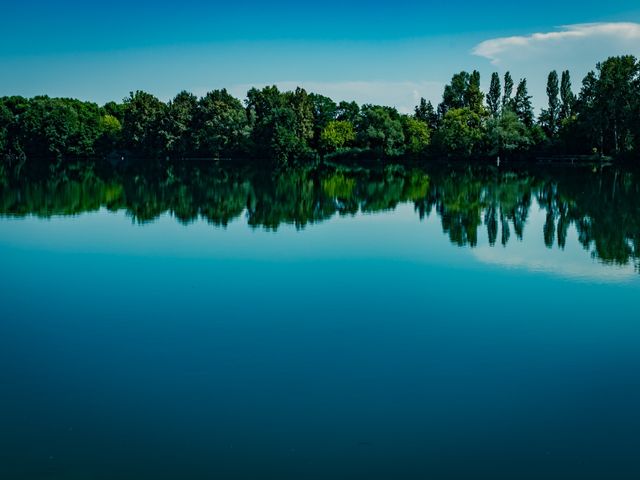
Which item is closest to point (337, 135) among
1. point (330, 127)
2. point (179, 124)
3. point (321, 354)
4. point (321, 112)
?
point (330, 127)

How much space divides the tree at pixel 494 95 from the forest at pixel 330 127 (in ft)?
0.40

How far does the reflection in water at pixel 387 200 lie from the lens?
2298 centimetres

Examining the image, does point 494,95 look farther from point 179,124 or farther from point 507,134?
point 179,124

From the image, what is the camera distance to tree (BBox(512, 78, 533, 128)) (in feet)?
251

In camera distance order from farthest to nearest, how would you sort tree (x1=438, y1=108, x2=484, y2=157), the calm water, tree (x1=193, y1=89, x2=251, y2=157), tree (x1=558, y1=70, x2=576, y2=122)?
tree (x1=193, y1=89, x2=251, y2=157)
tree (x1=558, y1=70, x2=576, y2=122)
tree (x1=438, y1=108, x2=484, y2=157)
the calm water

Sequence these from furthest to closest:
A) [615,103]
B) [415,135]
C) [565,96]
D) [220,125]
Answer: [220,125] → [415,135] → [565,96] → [615,103]

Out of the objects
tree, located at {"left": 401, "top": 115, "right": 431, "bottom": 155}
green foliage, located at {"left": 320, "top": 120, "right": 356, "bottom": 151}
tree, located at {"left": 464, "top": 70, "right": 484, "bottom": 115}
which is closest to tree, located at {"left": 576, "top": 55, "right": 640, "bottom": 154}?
tree, located at {"left": 464, "top": 70, "right": 484, "bottom": 115}

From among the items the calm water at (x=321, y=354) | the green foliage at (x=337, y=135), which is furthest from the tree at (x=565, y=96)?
the calm water at (x=321, y=354)

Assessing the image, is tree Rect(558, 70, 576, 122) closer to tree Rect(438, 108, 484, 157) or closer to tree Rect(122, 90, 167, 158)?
tree Rect(438, 108, 484, 157)

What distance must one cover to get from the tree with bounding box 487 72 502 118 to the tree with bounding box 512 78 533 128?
10.2 feet

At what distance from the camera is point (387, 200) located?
113ft

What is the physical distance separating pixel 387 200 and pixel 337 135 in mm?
48524

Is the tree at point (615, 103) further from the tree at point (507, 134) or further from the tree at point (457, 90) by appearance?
the tree at point (457, 90)

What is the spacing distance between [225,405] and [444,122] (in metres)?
69.1
